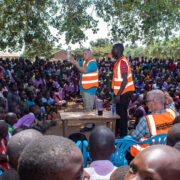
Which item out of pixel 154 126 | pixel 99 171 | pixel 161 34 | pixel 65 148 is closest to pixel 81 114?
pixel 154 126

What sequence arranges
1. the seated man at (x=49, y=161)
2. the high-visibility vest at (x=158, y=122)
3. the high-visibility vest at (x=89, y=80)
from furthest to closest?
the high-visibility vest at (x=89, y=80), the high-visibility vest at (x=158, y=122), the seated man at (x=49, y=161)

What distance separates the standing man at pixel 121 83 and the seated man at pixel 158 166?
9.14ft

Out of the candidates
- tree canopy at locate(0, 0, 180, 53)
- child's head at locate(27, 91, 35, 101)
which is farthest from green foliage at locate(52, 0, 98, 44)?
child's head at locate(27, 91, 35, 101)

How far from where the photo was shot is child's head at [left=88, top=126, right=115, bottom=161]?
6.02 ft

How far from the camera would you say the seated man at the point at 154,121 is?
2.23 m

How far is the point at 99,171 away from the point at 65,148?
775 millimetres

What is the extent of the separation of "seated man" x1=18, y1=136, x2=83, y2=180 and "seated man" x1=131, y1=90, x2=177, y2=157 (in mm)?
1475

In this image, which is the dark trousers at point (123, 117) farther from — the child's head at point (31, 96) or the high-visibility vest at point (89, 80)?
the child's head at point (31, 96)

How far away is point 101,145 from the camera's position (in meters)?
1.87

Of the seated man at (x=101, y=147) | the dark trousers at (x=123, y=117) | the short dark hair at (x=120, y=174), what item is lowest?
the dark trousers at (x=123, y=117)

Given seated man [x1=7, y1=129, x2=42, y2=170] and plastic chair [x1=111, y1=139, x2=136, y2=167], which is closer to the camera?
seated man [x1=7, y1=129, x2=42, y2=170]

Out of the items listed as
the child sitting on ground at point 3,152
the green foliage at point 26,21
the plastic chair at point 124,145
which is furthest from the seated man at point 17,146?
the green foliage at point 26,21

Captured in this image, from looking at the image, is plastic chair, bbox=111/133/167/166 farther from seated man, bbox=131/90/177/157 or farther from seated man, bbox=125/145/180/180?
seated man, bbox=125/145/180/180

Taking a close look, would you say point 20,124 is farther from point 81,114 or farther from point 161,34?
point 161,34
